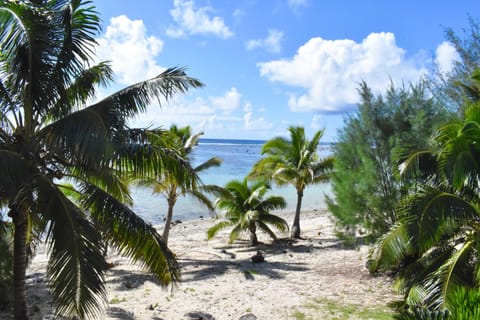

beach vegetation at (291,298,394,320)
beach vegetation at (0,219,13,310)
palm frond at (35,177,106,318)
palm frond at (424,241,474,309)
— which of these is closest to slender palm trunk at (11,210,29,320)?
palm frond at (35,177,106,318)

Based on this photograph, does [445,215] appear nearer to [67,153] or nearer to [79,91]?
[67,153]

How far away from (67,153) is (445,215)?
5618 millimetres

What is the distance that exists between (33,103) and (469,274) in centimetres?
727

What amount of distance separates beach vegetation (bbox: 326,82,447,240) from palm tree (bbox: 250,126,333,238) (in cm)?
442

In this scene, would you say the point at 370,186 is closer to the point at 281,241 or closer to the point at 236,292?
the point at 236,292

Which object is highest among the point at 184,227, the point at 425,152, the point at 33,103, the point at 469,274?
the point at 33,103

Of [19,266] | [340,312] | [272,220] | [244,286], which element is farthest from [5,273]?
[272,220]

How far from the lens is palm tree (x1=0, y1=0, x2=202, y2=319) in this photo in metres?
4.93

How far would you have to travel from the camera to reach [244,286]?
946 centimetres

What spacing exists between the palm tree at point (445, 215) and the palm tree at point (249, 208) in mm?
8086

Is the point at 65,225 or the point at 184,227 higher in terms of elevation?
the point at 65,225

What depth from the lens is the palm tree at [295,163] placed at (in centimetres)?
1544

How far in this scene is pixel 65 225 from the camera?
500cm

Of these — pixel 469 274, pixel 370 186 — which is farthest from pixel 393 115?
pixel 469 274
